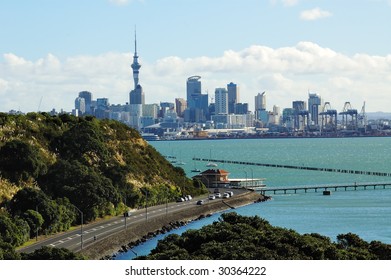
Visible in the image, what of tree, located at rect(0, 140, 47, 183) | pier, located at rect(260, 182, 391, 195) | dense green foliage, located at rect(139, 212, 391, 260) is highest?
tree, located at rect(0, 140, 47, 183)

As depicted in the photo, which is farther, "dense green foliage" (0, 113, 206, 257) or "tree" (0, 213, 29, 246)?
"dense green foliage" (0, 113, 206, 257)

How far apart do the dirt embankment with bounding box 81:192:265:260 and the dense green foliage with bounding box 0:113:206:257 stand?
410 centimetres

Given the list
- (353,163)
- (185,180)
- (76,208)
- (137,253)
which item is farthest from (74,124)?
(353,163)

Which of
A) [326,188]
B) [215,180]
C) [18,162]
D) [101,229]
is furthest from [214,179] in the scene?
[101,229]

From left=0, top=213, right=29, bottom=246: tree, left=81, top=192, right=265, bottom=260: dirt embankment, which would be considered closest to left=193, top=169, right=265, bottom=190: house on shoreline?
left=81, top=192, right=265, bottom=260: dirt embankment

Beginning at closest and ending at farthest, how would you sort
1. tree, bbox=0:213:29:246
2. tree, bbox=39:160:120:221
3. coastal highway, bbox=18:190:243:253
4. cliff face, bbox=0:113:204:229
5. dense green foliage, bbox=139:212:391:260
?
dense green foliage, bbox=139:212:391:260, tree, bbox=0:213:29:246, coastal highway, bbox=18:190:243:253, tree, bbox=39:160:120:221, cliff face, bbox=0:113:204:229

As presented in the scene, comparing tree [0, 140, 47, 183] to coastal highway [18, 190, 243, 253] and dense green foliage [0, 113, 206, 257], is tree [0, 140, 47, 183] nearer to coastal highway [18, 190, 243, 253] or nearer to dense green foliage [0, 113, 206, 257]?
dense green foliage [0, 113, 206, 257]

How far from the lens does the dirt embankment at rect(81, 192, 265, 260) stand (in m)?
53.2

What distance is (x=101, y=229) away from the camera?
2431 inches

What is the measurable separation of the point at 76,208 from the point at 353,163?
122084 millimetres

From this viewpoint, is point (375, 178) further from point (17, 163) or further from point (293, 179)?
point (17, 163)

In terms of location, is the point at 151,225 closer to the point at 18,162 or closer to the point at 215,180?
the point at 18,162

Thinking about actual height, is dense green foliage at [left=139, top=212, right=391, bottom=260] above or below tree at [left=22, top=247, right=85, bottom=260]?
above

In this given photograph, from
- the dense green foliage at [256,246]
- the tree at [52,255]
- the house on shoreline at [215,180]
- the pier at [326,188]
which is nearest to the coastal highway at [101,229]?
the tree at [52,255]
